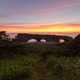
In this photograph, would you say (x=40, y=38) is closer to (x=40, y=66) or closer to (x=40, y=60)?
(x=40, y=60)

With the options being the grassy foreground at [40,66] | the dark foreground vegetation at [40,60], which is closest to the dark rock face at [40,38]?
the dark foreground vegetation at [40,60]

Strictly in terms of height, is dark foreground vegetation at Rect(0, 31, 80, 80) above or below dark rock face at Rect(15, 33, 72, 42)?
below

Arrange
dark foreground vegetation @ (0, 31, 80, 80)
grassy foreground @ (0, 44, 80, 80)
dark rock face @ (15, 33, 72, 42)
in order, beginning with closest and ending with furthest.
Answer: grassy foreground @ (0, 44, 80, 80)
dark foreground vegetation @ (0, 31, 80, 80)
dark rock face @ (15, 33, 72, 42)

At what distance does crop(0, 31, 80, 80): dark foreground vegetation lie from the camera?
770 inches

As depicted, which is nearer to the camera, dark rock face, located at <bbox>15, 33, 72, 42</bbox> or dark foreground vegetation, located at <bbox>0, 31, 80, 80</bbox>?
dark foreground vegetation, located at <bbox>0, 31, 80, 80</bbox>

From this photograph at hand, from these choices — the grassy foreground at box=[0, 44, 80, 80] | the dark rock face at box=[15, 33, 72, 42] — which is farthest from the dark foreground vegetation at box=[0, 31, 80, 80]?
the dark rock face at box=[15, 33, 72, 42]

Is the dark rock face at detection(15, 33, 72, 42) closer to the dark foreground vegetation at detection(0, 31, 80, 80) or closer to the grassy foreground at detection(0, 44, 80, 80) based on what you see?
the dark foreground vegetation at detection(0, 31, 80, 80)

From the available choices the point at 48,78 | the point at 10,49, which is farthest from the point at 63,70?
the point at 10,49

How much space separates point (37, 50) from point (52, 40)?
2359mm

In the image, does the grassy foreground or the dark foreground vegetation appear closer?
the grassy foreground

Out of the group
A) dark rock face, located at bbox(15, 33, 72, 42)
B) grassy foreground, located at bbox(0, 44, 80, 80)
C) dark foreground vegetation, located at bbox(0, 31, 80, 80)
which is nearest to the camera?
grassy foreground, located at bbox(0, 44, 80, 80)

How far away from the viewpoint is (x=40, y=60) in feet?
98.7

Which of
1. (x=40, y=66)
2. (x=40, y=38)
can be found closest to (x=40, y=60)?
(x=40, y=66)

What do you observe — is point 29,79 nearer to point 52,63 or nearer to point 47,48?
point 52,63
